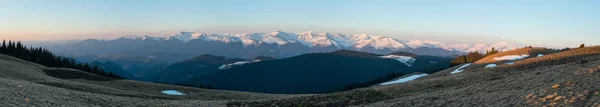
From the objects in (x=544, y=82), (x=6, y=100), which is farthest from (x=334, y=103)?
(x=6, y=100)

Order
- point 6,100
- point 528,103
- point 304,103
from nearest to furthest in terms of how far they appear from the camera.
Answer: point 528,103, point 6,100, point 304,103

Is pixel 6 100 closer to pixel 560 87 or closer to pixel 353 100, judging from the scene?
pixel 353 100

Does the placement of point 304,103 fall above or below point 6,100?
below

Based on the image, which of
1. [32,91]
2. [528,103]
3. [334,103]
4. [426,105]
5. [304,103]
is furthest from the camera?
[304,103]

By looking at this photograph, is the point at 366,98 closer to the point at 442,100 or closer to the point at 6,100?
the point at 442,100

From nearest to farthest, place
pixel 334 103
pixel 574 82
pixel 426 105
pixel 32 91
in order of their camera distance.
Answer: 1. pixel 574 82
2. pixel 426 105
3. pixel 32 91
4. pixel 334 103

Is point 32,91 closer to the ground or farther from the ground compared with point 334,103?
farther from the ground

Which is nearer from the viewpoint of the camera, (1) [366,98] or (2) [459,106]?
(2) [459,106]

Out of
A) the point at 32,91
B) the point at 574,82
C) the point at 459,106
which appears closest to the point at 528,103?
the point at 459,106

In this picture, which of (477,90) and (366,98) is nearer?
(477,90)
